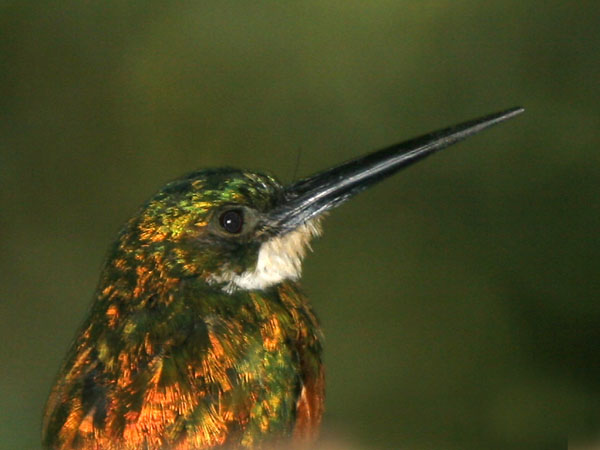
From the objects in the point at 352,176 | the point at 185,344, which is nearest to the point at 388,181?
the point at 352,176

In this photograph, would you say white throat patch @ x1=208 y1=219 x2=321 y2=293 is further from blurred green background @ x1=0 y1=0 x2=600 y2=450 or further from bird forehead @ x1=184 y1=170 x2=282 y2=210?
blurred green background @ x1=0 y1=0 x2=600 y2=450

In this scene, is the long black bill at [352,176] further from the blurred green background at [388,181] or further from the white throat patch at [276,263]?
the blurred green background at [388,181]

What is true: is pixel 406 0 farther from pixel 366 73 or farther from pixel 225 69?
pixel 225 69

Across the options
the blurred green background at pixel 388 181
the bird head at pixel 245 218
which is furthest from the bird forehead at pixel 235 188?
the blurred green background at pixel 388 181

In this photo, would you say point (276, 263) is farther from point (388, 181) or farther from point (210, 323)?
point (388, 181)

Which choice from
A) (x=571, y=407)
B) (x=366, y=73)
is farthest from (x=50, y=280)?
(x=571, y=407)

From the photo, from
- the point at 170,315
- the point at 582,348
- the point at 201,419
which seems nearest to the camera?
the point at 201,419

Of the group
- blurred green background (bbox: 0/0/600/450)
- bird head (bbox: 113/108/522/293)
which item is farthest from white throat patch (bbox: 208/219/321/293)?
blurred green background (bbox: 0/0/600/450)
